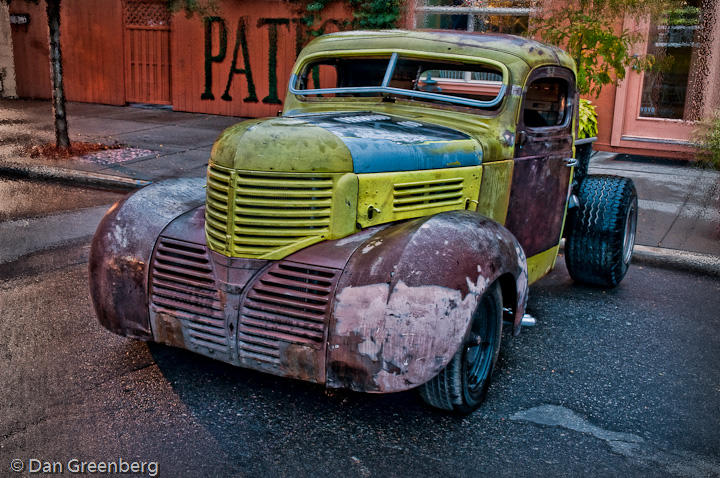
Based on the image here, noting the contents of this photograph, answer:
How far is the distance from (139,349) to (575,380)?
2458mm

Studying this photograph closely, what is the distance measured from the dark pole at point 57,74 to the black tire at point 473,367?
26.7 ft

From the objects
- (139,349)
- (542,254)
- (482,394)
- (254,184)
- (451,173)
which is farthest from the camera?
(542,254)

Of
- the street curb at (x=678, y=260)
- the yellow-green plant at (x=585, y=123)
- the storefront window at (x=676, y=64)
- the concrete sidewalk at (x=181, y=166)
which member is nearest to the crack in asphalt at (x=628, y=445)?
the street curb at (x=678, y=260)

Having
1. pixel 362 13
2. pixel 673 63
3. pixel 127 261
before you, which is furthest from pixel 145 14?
pixel 127 261

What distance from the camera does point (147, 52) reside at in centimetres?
1512

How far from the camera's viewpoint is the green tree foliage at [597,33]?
905 cm

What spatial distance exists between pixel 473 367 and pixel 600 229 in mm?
2217

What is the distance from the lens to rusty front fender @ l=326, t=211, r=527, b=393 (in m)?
3.15

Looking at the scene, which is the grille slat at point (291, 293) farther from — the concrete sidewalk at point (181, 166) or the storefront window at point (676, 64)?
the storefront window at point (676, 64)

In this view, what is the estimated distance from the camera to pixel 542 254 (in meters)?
5.00

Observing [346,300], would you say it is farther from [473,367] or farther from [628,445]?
[628,445]

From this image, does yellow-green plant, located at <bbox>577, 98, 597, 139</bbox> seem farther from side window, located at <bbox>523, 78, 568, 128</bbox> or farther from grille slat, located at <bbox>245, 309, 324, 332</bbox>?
grille slat, located at <bbox>245, 309, 324, 332</bbox>

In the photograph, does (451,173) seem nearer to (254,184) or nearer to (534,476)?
(254,184)

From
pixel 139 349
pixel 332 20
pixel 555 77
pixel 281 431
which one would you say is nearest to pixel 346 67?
pixel 555 77
